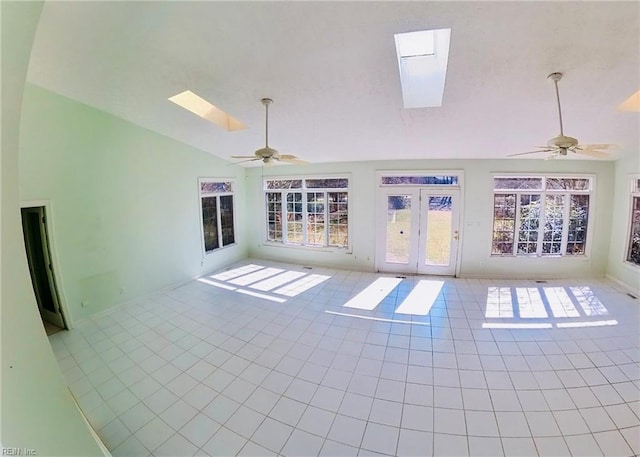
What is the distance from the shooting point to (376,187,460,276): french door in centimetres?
542

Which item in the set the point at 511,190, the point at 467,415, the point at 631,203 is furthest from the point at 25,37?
the point at 631,203

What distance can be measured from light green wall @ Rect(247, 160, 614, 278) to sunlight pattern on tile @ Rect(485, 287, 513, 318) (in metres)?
0.68

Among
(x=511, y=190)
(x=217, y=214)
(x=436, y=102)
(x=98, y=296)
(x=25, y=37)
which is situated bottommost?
(x=98, y=296)

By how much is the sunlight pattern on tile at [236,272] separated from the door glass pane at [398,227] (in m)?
3.04

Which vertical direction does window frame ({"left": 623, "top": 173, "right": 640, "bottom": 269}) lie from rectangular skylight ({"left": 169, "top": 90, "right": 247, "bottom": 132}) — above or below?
below

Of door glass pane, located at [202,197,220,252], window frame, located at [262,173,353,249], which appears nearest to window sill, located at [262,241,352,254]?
window frame, located at [262,173,353,249]

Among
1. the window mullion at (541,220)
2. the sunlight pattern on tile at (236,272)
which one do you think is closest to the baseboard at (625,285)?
the window mullion at (541,220)

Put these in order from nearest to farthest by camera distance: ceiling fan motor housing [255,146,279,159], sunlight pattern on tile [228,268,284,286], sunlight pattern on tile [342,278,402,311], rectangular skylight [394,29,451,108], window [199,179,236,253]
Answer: rectangular skylight [394,29,451,108]
ceiling fan motor housing [255,146,279,159]
sunlight pattern on tile [342,278,402,311]
sunlight pattern on tile [228,268,284,286]
window [199,179,236,253]

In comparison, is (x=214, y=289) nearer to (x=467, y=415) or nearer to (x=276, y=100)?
(x=276, y=100)

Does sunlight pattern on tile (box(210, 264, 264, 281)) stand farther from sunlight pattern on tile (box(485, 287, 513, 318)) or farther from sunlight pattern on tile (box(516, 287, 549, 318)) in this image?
sunlight pattern on tile (box(516, 287, 549, 318))

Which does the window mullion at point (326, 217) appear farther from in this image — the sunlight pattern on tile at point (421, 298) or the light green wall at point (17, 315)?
the light green wall at point (17, 315)

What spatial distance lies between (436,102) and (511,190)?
325 centimetres

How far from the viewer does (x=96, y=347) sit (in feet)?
10.7

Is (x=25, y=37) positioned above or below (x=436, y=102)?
below
